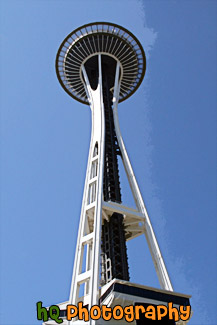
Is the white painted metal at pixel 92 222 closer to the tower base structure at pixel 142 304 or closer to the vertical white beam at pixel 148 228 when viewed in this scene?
the tower base structure at pixel 142 304

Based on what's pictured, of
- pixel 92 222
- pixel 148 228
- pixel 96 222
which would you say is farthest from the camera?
pixel 92 222

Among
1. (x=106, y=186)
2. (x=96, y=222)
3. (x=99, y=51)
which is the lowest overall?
(x=96, y=222)

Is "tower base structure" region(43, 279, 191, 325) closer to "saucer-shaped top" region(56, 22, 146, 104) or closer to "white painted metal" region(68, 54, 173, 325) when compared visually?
"white painted metal" region(68, 54, 173, 325)

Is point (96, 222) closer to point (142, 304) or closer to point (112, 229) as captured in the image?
point (112, 229)

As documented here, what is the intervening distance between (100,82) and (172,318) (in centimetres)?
3405

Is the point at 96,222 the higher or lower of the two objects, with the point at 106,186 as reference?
lower

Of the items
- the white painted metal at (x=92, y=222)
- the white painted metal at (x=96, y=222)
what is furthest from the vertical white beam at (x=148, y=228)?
the white painted metal at (x=92, y=222)

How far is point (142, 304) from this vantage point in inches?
1228

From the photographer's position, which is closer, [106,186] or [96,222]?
[96,222]

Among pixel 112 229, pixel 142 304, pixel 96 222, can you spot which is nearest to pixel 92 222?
pixel 112 229

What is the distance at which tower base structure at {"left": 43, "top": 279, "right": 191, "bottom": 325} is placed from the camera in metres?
30.4

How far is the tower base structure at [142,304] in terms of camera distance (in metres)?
30.4

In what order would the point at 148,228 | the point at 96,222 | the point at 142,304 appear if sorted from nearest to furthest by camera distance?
the point at 142,304
the point at 96,222
the point at 148,228

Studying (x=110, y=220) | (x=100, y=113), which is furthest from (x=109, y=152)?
(x=110, y=220)
